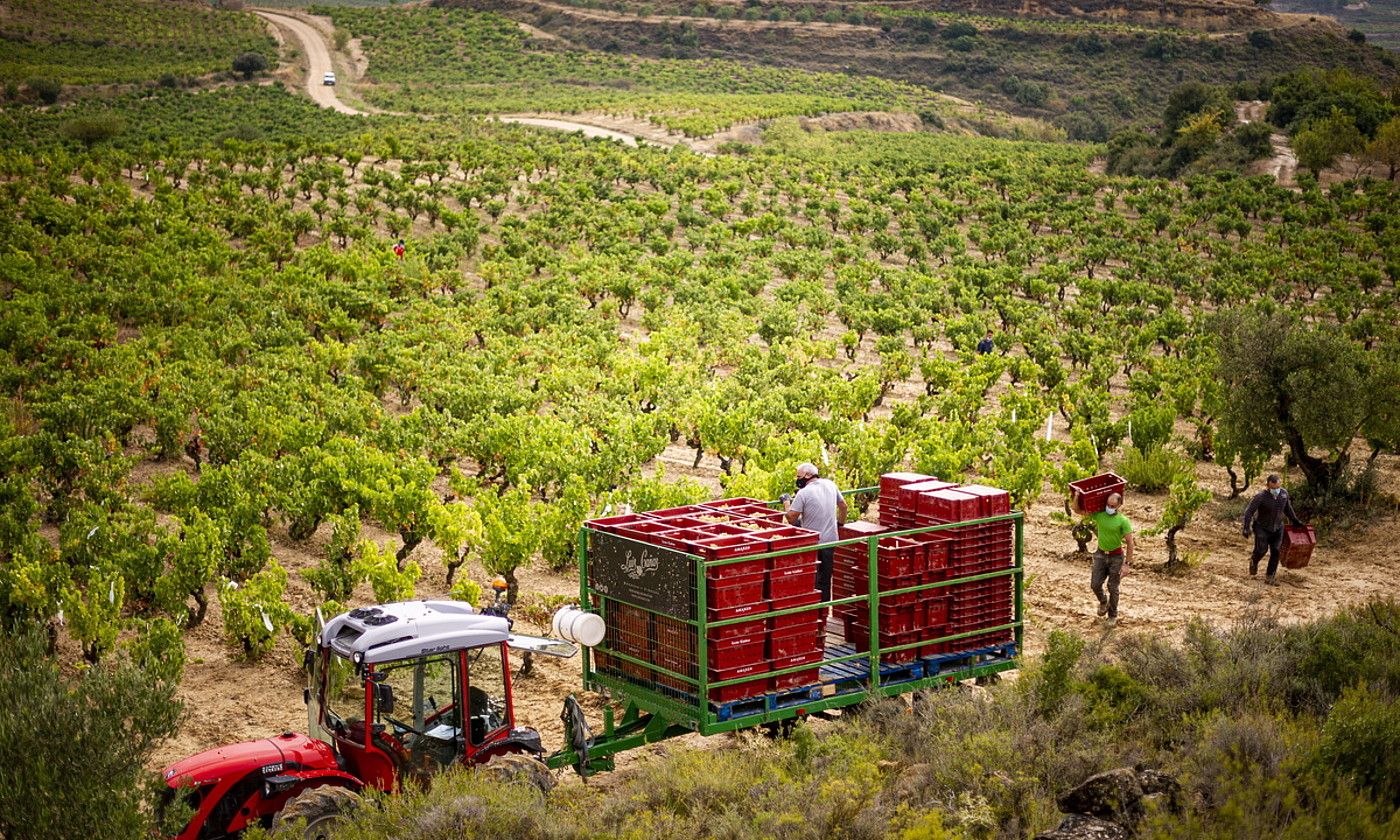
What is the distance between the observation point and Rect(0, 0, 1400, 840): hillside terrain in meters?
→ 9.42

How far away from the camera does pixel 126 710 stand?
8.31m

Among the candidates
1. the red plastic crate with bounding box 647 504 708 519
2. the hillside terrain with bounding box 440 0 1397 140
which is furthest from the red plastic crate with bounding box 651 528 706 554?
the hillside terrain with bounding box 440 0 1397 140

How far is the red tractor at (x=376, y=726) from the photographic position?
861 cm

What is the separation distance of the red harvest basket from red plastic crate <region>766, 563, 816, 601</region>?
907 cm

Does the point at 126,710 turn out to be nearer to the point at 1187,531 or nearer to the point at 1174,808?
the point at 1174,808

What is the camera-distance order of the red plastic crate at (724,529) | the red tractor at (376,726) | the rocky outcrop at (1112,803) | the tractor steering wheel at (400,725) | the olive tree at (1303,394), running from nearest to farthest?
the rocky outcrop at (1112,803) < the red tractor at (376,726) < the tractor steering wheel at (400,725) < the red plastic crate at (724,529) < the olive tree at (1303,394)

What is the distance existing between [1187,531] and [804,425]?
646 centimetres

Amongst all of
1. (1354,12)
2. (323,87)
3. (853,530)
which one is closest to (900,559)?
(853,530)

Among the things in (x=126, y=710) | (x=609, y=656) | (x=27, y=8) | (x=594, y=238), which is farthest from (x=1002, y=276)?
(x=27, y=8)

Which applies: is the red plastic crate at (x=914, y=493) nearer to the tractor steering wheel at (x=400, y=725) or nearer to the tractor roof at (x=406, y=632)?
the tractor roof at (x=406, y=632)

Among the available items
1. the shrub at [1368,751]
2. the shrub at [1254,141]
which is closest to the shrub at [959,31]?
the shrub at [1254,141]

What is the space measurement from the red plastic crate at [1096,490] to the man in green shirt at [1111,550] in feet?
0.22

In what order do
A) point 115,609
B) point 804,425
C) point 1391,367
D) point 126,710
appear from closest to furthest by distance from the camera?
point 126,710
point 115,609
point 1391,367
point 804,425

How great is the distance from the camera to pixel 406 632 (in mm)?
8875
